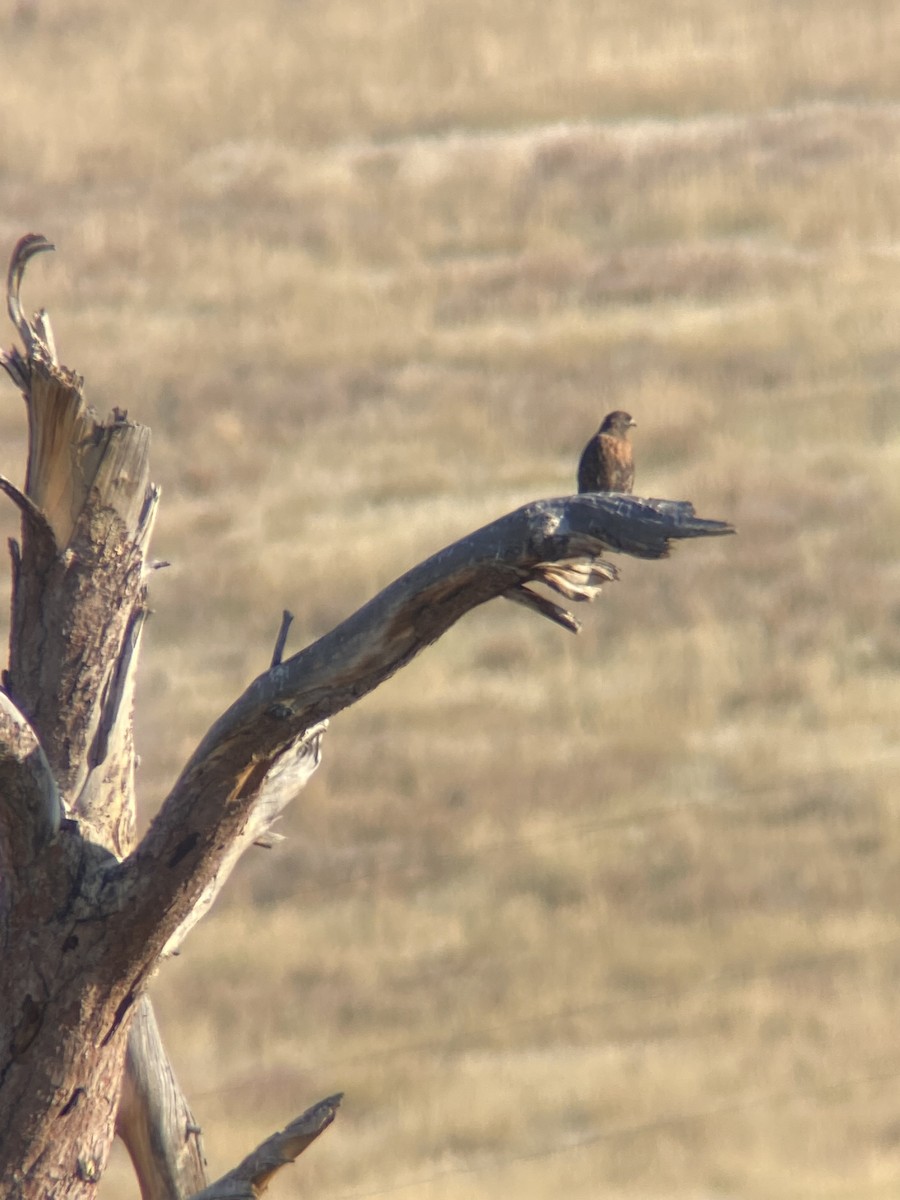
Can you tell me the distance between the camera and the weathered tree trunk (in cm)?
305

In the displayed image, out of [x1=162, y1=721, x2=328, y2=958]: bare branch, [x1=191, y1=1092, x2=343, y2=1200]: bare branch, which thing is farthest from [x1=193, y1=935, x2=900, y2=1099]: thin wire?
[x1=191, y1=1092, x2=343, y2=1200]: bare branch

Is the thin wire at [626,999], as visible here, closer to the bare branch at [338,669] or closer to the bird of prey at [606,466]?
the bird of prey at [606,466]

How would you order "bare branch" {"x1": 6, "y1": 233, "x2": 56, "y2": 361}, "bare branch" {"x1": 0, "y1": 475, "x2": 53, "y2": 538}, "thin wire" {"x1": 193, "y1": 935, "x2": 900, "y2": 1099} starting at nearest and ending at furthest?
"bare branch" {"x1": 0, "y1": 475, "x2": 53, "y2": 538} → "bare branch" {"x1": 6, "y1": 233, "x2": 56, "y2": 361} → "thin wire" {"x1": 193, "y1": 935, "x2": 900, "y2": 1099}

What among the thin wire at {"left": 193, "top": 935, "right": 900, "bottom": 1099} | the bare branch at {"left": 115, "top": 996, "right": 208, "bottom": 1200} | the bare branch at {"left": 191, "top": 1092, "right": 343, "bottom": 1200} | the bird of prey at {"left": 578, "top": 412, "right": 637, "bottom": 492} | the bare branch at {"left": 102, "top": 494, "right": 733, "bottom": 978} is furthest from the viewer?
the thin wire at {"left": 193, "top": 935, "right": 900, "bottom": 1099}

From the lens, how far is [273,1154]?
3402 millimetres

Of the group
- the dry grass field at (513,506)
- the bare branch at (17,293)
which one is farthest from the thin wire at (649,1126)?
the bare branch at (17,293)

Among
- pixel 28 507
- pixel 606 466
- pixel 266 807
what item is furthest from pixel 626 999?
pixel 28 507

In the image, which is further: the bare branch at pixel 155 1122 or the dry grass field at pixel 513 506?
the dry grass field at pixel 513 506

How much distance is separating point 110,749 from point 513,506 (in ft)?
19.4

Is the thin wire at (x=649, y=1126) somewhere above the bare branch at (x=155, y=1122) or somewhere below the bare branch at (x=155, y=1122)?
below

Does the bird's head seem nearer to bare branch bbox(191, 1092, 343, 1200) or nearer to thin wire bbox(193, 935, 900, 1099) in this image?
bare branch bbox(191, 1092, 343, 1200)

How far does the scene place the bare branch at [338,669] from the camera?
2818 mm

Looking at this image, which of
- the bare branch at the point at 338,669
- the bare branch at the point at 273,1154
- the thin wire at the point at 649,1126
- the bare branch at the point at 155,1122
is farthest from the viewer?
the thin wire at the point at 649,1126

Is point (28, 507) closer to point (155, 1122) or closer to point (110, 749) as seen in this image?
point (110, 749)
